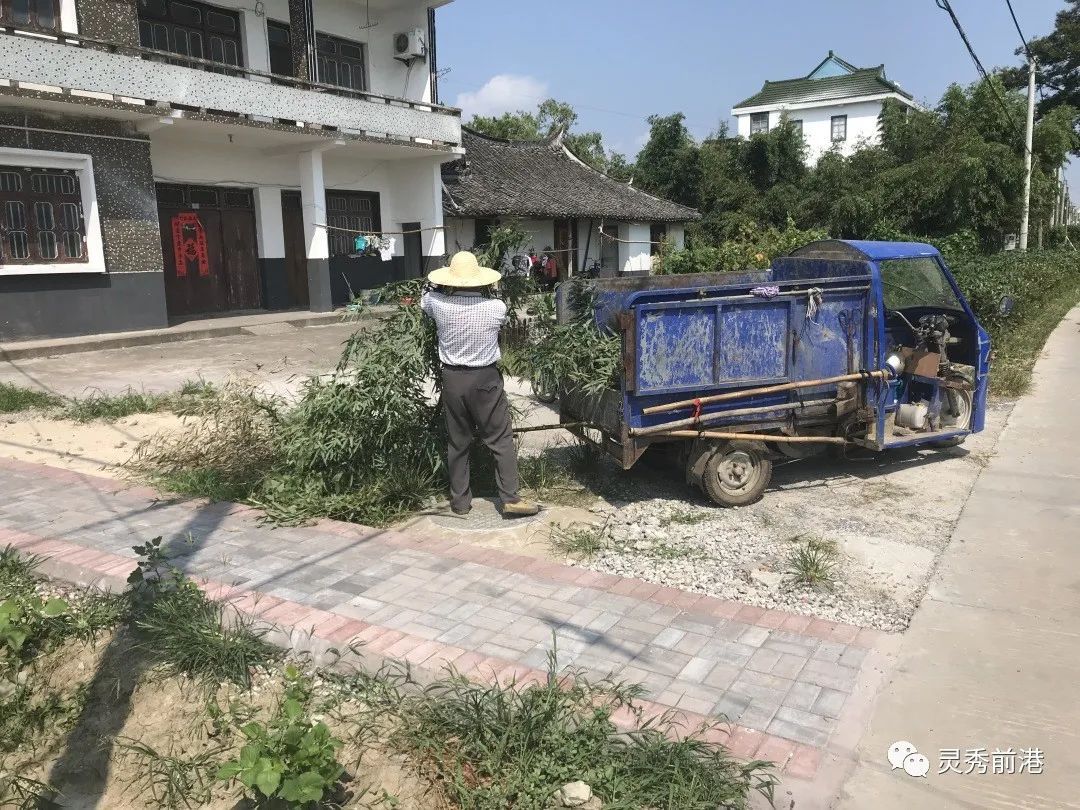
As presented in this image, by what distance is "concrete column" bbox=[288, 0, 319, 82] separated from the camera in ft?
58.0

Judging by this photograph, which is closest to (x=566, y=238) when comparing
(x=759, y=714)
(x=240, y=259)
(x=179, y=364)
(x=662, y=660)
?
(x=240, y=259)

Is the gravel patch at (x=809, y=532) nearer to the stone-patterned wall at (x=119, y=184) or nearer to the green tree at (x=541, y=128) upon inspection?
the stone-patterned wall at (x=119, y=184)

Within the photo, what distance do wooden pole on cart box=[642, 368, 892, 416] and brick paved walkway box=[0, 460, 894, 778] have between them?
1433 millimetres

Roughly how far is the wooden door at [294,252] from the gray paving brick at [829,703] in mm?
17180

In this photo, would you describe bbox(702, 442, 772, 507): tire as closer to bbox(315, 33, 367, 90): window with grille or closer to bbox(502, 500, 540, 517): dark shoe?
bbox(502, 500, 540, 517): dark shoe

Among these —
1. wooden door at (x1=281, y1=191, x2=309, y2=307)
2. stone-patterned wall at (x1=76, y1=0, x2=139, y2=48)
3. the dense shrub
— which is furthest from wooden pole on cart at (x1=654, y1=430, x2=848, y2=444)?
wooden door at (x1=281, y1=191, x2=309, y2=307)

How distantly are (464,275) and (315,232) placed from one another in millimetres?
13766

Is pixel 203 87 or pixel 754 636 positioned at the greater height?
pixel 203 87

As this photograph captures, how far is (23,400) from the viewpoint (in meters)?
8.91

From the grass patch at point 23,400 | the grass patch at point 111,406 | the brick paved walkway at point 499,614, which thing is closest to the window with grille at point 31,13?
the grass patch at point 23,400

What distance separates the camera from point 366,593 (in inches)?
165

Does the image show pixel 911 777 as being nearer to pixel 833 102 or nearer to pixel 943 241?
pixel 943 241

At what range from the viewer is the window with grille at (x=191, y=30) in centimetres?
1597

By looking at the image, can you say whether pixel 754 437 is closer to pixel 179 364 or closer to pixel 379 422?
pixel 379 422
